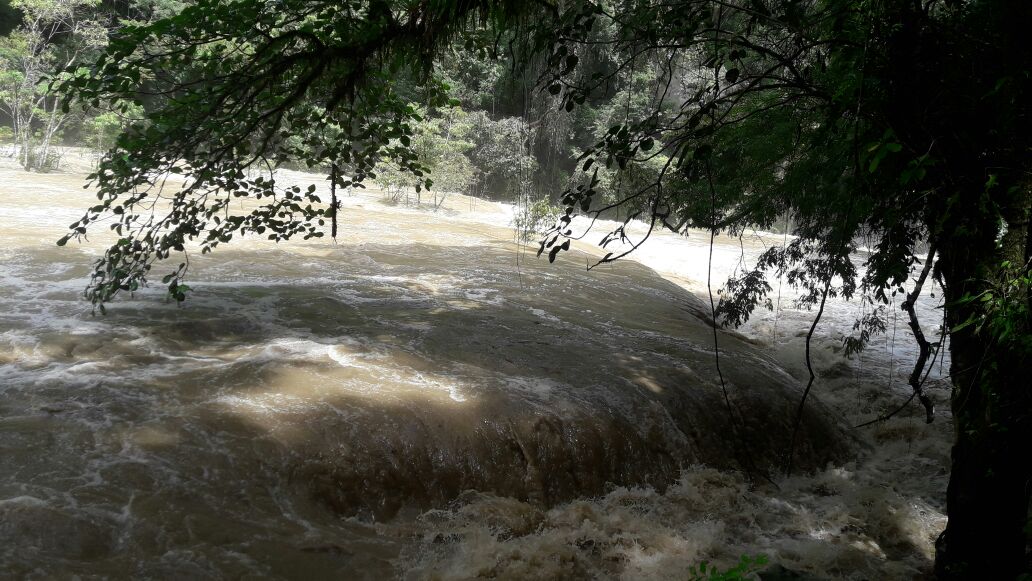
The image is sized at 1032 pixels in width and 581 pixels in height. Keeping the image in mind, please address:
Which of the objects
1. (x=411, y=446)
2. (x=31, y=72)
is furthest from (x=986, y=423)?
(x=31, y=72)

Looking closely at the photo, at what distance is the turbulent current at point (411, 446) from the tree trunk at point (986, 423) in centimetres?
113

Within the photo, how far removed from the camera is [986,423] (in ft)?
8.52

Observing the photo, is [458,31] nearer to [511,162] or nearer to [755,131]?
[755,131]

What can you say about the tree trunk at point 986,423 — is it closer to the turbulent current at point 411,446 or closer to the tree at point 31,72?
the turbulent current at point 411,446

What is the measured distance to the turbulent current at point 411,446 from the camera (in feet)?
10.7

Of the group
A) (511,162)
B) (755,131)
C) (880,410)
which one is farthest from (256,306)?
(511,162)

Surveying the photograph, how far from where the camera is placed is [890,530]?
441 cm

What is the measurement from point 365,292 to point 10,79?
16312 millimetres

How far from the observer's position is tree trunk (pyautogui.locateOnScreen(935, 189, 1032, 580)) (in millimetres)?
2525

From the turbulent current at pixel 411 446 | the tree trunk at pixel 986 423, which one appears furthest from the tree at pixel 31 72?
the tree trunk at pixel 986 423

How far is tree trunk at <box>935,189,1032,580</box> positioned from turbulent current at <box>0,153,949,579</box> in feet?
3.71

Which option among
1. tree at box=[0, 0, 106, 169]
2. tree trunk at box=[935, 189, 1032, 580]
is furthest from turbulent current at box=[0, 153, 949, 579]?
tree at box=[0, 0, 106, 169]

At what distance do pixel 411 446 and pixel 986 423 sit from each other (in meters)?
2.87

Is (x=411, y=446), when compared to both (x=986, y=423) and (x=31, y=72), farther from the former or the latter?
(x=31, y=72)
